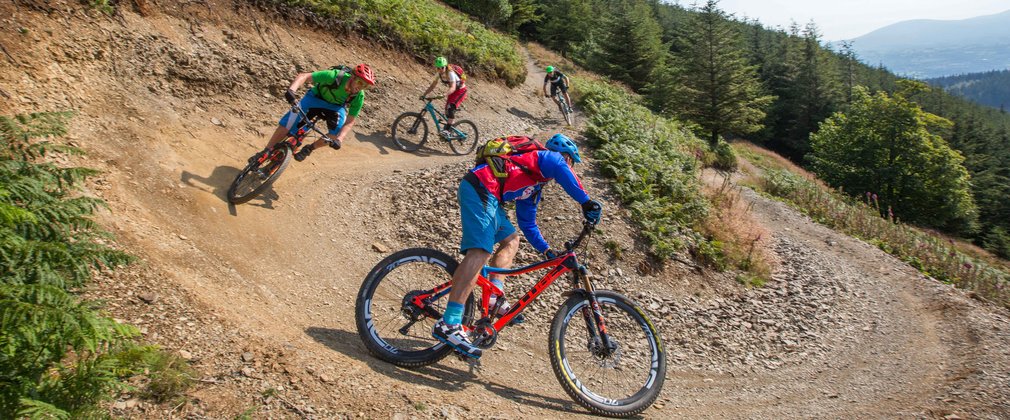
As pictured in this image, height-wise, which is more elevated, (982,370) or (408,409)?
(982,370)

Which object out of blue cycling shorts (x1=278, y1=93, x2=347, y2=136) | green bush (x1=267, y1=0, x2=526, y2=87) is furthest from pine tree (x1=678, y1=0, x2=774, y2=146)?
blue cycling shorts (x1=278, y1=93, x2=347, y2=136)

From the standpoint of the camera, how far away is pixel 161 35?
11.0 metres

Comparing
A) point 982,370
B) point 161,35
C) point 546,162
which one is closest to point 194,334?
point 546,162

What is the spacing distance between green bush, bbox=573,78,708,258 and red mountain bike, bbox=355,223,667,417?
4694 millimetres

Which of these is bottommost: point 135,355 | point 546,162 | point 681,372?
point 681,372

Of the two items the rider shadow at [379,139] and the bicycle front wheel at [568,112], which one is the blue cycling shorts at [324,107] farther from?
the bicycle front wheel at [568,112]

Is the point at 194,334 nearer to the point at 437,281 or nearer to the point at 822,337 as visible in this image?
the point at 437,281

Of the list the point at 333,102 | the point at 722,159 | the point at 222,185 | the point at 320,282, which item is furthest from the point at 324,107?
the point at 722,159

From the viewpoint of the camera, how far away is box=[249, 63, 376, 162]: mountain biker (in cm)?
907

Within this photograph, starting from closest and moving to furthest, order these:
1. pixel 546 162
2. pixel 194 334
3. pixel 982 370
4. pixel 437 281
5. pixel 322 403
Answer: pixel 322 403
pixel 194 334
pixel 546 162
pixel 437 281
pixel 982 370

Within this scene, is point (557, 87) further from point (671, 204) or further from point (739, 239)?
point (739, 239)

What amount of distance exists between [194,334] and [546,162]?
11.9 ft

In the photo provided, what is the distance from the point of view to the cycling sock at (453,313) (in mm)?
5387

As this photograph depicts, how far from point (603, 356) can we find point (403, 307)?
7.24 ft
